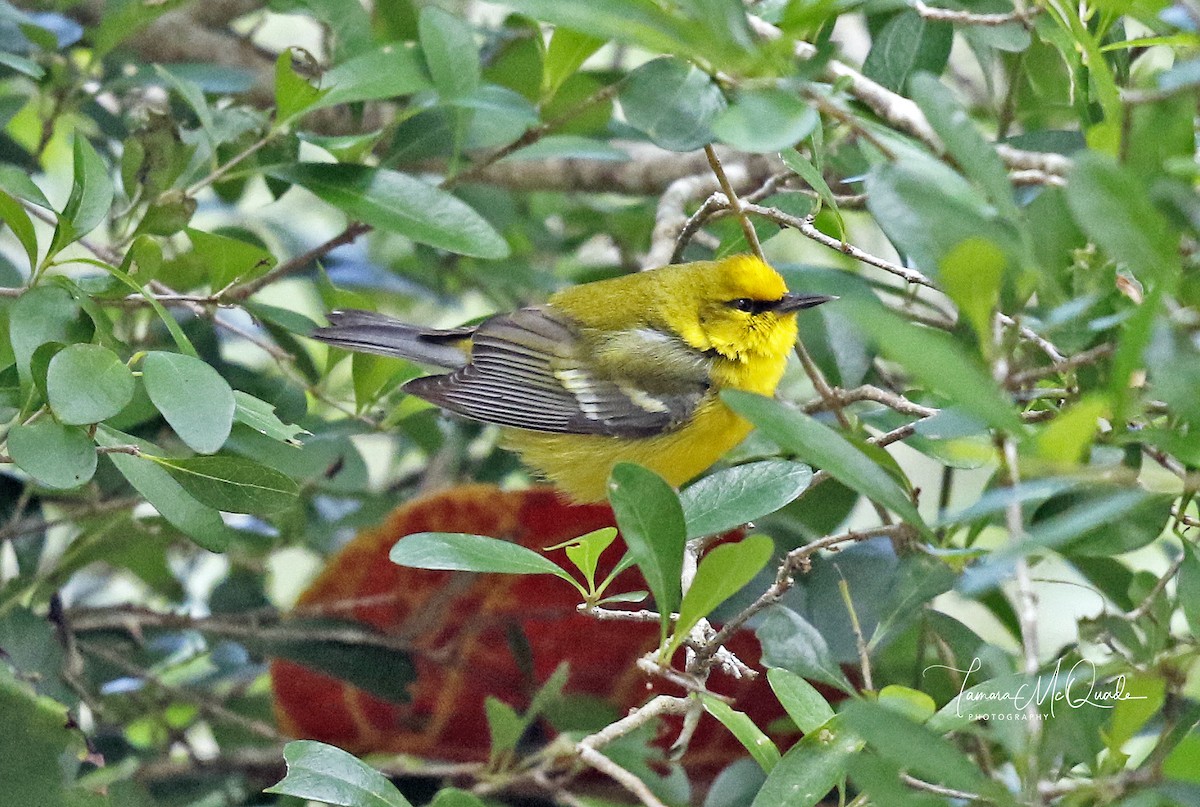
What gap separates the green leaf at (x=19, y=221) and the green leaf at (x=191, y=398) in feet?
0.84

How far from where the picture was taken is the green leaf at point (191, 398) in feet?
3.97

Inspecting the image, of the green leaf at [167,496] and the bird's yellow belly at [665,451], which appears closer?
the green leaf at [167,496]

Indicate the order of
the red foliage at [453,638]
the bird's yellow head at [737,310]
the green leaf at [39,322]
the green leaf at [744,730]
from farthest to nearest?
the bird's yellow head at [737,310]
the red foliage at [453,638]
the green leaf at [39,322]
the green leaf at [744,730]

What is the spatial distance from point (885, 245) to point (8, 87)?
234 centimetres

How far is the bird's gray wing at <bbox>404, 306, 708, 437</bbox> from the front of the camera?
2445 millimetres

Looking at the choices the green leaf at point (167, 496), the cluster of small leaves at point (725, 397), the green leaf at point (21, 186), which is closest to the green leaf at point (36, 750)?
the cluster of small leaves at point (725, 397)

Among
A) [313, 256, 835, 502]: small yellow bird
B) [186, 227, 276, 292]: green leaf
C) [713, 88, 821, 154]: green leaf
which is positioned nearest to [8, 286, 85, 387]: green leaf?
[186, 227, 276, 292]: green leaf

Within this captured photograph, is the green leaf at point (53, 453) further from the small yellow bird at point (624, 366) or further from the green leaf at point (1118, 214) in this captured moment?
the small yellow bird at point (624, 366)

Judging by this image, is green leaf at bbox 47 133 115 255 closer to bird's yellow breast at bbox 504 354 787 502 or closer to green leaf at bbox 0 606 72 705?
green leaf at bbox 0 606 72 705

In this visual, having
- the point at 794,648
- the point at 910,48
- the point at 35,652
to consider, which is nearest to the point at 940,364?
the point at 794,648

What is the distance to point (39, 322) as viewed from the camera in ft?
4.32

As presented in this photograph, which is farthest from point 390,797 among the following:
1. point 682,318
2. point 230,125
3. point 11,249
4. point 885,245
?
point 11,249

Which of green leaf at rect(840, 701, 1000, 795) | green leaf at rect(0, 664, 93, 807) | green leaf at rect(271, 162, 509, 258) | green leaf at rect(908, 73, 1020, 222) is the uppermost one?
green leaf at rect(908, 73, 1020, 222)

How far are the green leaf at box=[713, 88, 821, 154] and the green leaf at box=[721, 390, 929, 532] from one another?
22 centimetres
